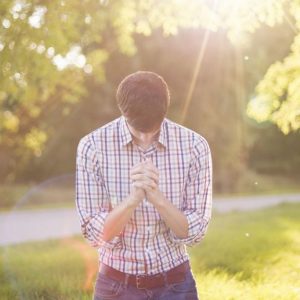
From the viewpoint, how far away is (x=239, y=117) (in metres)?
20.4

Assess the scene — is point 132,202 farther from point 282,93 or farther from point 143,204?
point 282,93

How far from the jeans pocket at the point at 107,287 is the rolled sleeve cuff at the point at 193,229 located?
11.2 inches

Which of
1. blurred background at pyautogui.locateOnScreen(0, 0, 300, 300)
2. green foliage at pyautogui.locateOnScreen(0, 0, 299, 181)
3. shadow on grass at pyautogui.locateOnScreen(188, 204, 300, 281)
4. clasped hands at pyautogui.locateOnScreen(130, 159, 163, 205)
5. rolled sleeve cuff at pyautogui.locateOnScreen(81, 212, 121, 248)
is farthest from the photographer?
shadow on grass at pyautogui.locateOnScreen(188, 204, 300, 281)

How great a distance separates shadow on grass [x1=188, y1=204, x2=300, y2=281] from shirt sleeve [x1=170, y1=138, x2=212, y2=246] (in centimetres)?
318

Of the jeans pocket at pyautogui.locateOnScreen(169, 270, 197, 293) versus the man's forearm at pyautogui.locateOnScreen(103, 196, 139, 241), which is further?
the jeans pocket at pyautogui.locateOnScreen(169, 270, 197, 293)

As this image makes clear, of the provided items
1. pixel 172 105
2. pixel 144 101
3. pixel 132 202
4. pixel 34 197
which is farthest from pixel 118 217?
pixel 34 197

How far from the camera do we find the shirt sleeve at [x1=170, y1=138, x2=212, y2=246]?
2.53m

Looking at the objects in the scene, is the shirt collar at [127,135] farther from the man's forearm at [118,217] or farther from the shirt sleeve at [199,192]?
the man's forearm at [118,217]

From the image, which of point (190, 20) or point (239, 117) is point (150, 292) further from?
point (239, 117)

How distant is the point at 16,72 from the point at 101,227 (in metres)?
4.34

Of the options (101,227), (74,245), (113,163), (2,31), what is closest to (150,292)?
(101,227)

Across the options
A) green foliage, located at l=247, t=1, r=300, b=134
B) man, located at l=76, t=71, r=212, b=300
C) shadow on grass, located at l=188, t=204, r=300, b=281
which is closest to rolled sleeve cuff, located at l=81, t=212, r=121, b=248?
man, located at l=76, t=71, r=212, b=300

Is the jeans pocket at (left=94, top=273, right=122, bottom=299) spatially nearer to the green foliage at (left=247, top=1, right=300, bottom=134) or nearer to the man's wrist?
the man's wrist

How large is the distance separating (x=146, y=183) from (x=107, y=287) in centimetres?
50
